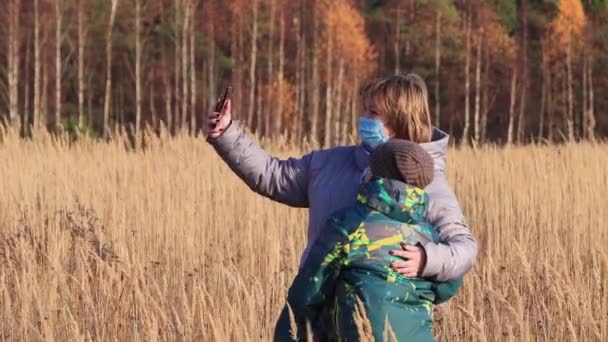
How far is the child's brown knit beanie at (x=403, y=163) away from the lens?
2373 millimetres

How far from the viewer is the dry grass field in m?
3.57

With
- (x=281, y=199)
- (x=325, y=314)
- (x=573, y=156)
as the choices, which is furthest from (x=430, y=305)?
(x=573, y=156)

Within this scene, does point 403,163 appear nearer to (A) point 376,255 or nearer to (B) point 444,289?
(A) point 376,255

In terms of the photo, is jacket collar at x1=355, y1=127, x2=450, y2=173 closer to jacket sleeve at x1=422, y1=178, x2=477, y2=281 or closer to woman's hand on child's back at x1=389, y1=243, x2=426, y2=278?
jacket sleeve at x1=422, y1=178, x2=477, y2=281

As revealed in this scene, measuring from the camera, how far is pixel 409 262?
2363 mm

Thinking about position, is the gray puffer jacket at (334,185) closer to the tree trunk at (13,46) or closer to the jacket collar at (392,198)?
the jacket collar at (392,198)

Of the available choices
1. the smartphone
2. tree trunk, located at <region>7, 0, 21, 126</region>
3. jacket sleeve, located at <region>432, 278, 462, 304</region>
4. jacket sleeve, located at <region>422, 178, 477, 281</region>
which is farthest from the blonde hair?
tree trunk, located at <region>7, 0, 21, 126</region>

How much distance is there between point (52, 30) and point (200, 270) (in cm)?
2801

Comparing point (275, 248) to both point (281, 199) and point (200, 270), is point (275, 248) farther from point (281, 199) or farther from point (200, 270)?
point (281, 199)

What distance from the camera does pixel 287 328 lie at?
2.49 meters

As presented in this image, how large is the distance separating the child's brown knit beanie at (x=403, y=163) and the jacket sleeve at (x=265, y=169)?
17.9 inches

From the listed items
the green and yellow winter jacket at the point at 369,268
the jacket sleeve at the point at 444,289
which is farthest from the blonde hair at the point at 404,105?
the jacket sleeve at the point at 444,289

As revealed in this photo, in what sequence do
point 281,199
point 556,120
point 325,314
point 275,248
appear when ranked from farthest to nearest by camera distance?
1. point 556,120
2. point 275,248
3. point 281,199
4. point 325,314

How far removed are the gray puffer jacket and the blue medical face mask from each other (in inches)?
2.7
